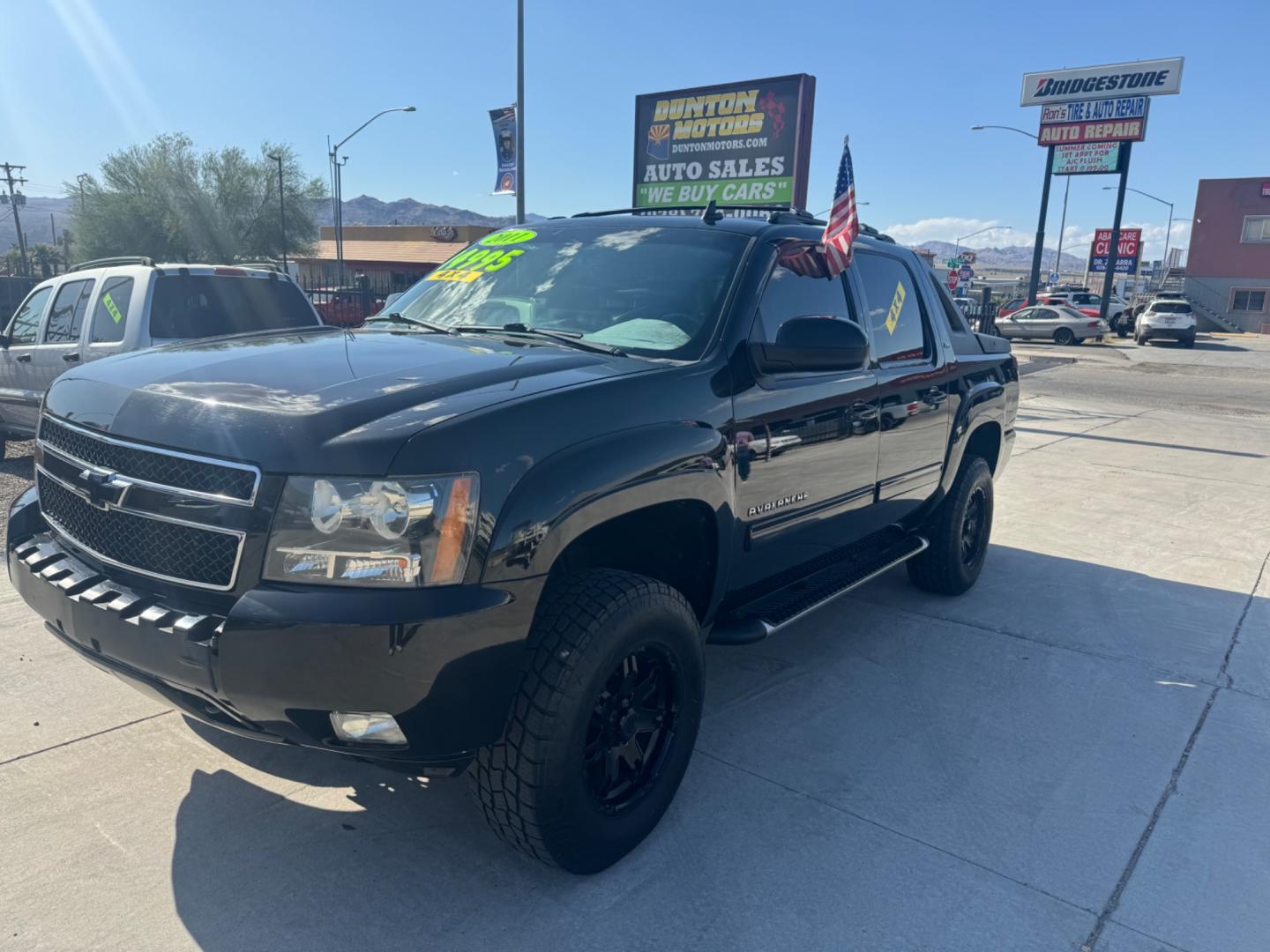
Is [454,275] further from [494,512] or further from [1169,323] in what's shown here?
[1169,323]

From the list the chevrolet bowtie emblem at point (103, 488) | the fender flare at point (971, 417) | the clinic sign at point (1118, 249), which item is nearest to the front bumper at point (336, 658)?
the chevrolet bowtie emblem at point (103, 488)

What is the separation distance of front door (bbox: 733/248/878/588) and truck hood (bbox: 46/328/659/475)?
1.79ft

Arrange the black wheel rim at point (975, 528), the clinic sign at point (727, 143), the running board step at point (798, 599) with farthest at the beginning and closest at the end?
the clinic sign at point (727, 143) < the black wheel rim at point (975, 528) < the running board step at point (798, 599)

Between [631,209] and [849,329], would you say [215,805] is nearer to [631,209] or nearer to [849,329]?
[849,329]

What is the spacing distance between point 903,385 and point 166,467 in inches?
124

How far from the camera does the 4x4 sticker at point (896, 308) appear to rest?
14.3 feet

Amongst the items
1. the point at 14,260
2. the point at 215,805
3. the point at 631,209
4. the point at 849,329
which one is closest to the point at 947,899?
the point at 849,329

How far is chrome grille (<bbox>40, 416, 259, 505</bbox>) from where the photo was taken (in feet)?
7.28

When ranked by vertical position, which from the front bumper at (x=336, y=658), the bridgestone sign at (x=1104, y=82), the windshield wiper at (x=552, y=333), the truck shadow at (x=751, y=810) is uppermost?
the bridgestone sign at (x=1104, y=82)

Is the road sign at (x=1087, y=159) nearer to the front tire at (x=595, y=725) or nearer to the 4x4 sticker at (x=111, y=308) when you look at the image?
the 4x4 sticker at (x=111, y=308)

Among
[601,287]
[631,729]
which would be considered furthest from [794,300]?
[631,729]

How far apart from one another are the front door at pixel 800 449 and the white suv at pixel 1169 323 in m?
35.7

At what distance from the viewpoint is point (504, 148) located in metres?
16.4

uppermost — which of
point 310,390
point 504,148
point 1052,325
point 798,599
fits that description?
point 504,148
